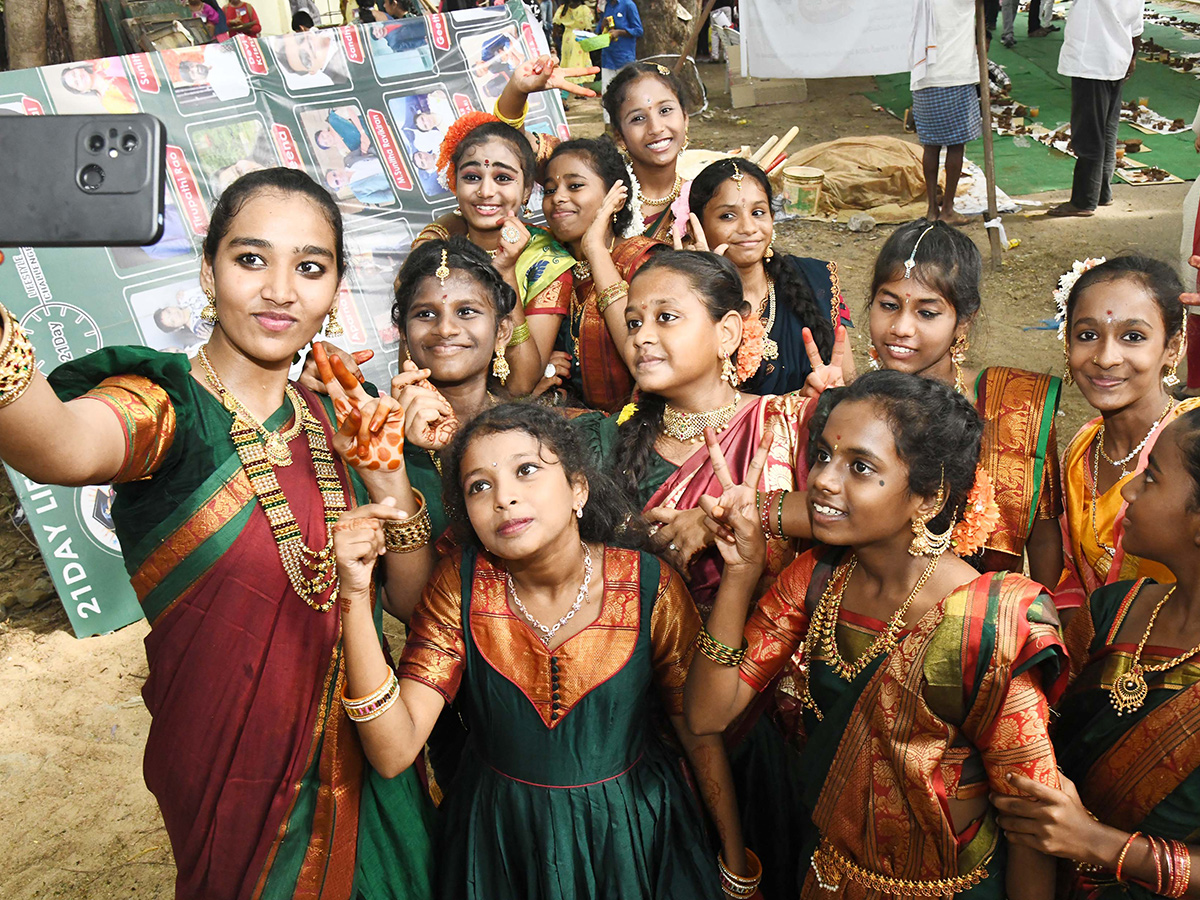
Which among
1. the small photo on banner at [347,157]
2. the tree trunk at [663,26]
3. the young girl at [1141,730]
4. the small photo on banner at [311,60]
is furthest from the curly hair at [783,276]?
the tree trunk at [663,26]

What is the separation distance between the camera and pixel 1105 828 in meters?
1.70

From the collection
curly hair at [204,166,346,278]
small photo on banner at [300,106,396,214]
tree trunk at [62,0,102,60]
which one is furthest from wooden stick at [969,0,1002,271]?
curly hair at [204,166,346,278]

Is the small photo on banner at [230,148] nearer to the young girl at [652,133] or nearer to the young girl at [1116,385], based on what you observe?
the young girl at [652,133]

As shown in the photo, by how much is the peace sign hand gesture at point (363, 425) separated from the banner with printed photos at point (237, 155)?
2542 mm

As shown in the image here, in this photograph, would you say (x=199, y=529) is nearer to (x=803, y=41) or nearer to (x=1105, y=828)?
(x=1105, y=828)

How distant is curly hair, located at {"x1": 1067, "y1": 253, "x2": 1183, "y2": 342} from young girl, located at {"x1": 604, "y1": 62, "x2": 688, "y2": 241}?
Result: 5.25 feet

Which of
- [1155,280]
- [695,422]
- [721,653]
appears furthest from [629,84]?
[721,653]

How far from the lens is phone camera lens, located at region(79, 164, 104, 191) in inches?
53.2

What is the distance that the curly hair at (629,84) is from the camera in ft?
12.1

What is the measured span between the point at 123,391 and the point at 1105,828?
183 cm

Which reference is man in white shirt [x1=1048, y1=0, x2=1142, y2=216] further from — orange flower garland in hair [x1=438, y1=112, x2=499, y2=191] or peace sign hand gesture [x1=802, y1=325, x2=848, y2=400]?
peace sign hand gesture [x1=802, y1=325, x2=848, y2=400]

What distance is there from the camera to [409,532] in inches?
82.5

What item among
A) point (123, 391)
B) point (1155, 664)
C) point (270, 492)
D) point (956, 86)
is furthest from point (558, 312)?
point (956, 86)

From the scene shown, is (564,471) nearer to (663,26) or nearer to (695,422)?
(695,422)
